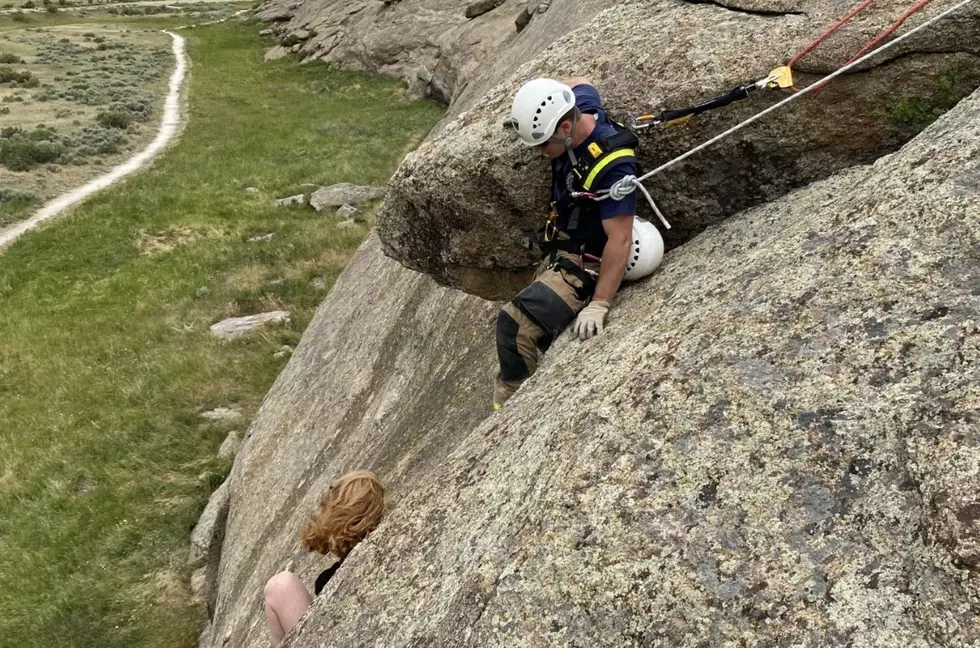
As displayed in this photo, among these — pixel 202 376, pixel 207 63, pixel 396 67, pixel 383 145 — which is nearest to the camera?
pixel 202 376

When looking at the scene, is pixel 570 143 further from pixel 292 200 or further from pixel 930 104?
pixel 292 200

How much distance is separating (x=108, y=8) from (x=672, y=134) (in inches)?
5789

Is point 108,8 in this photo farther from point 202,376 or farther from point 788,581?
point 788,581

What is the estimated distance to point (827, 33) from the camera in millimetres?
5996

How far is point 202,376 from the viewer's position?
773 inches

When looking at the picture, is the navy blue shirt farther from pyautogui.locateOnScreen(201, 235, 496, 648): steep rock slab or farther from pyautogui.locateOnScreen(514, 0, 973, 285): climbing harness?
pyautogui.locateOnScreen(201, 235, 496, 648): steep rock slab

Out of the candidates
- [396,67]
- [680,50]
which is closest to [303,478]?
[680,50]

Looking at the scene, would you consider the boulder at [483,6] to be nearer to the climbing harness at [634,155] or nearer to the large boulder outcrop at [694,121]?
the large boulder outcrop at [694,121]

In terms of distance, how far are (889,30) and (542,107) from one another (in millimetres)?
2843

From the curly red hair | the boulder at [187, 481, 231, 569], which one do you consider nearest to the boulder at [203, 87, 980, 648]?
the curly red hair

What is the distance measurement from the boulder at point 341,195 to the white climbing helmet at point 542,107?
1041 inches

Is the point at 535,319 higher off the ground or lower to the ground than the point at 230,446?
higher

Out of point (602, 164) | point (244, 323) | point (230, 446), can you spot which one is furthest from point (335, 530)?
point (244, 323)

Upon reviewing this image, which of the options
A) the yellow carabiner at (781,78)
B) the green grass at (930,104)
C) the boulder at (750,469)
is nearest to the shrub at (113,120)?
the boulder at (750,469)
